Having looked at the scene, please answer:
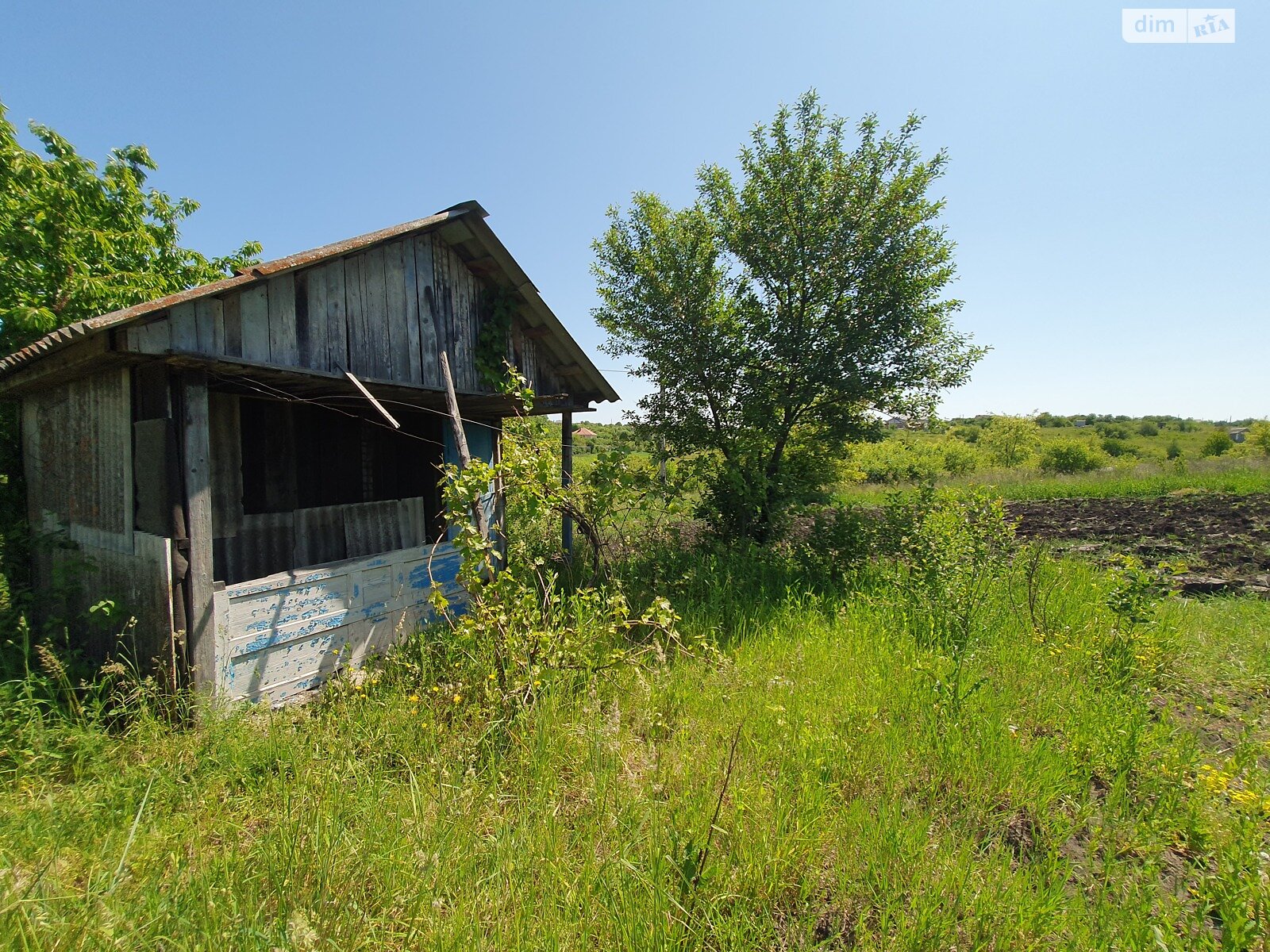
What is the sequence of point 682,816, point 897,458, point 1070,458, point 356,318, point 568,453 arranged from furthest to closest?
1. point 1070,458
2. point 897,458
3. point 568,453
4. point 356,318
5. point 682,816

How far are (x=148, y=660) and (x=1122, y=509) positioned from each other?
21862mm

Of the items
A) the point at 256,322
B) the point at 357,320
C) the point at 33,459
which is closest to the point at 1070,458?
the point at 357,320

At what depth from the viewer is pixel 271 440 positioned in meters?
5.64

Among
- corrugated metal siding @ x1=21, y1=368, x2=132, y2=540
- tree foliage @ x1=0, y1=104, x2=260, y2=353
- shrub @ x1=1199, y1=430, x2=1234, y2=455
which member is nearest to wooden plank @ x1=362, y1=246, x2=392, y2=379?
corrugated metal siding @ x1=21, y1=368, x2=132, y2=540

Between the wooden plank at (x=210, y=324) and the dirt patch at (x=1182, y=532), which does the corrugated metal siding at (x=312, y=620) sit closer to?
the wooden plank at (x=210, y=324)

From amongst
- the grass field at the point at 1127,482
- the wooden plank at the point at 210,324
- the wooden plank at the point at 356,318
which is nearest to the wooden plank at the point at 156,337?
the wooden plank at the point at 210,324

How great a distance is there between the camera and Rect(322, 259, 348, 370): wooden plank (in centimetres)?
445

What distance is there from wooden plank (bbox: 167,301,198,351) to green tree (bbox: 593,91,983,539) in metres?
6.23

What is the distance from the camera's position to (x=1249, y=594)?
7.16 metres

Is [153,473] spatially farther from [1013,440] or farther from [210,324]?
[1013,440]

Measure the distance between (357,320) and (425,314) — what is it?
32.1 inches

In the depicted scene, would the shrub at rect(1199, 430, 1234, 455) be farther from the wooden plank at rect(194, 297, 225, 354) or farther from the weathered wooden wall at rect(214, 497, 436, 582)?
the wooden plank at rect(194, 297, 225, 354)

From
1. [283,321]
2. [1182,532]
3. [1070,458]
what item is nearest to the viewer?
[283,321]

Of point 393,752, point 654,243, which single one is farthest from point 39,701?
point 654,243
